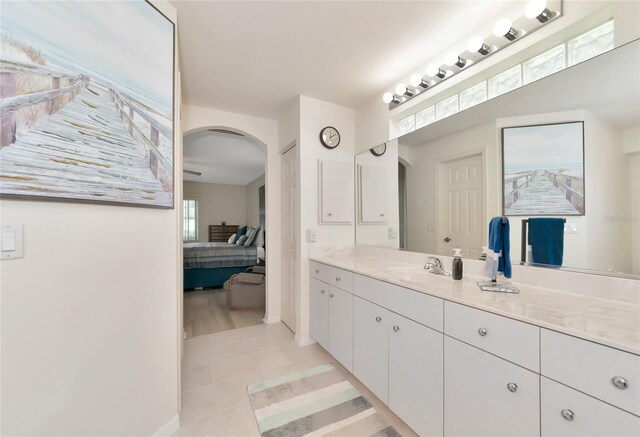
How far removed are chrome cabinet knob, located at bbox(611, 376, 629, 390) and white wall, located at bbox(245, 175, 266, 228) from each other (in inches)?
272

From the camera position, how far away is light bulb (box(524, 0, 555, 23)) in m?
1.31

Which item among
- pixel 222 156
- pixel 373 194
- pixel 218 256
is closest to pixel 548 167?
pixel 373 194

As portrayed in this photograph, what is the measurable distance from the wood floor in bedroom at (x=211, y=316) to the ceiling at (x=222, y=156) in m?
2.26

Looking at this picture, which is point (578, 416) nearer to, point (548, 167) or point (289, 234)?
point (548, 167)

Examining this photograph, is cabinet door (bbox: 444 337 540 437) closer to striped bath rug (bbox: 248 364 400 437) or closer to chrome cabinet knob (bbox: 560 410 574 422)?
chrome cabinet knob (bbox: 560 410 574 422)

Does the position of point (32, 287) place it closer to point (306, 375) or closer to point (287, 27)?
point (306, 375)

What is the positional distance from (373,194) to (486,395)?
1.94 meters

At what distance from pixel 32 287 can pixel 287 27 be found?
192 cm

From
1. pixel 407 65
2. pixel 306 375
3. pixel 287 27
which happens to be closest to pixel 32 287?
pixel 306 375

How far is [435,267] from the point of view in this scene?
1807 millimetres

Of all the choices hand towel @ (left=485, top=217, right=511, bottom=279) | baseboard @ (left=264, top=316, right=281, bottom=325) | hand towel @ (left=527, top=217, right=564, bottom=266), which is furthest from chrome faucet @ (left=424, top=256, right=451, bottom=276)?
baseboard @ (left=264, top=316, right=281, bottom=325)

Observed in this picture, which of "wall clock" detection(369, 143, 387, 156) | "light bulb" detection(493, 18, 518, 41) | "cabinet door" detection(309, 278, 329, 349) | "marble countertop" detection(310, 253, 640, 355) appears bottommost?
"cabinet door" detection(309, 278, 329, 349)

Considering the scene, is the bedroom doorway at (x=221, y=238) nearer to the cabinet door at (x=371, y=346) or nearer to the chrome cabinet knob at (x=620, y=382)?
the cabinet door at (x=371, y=346)

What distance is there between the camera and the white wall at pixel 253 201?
7258 millimetres
